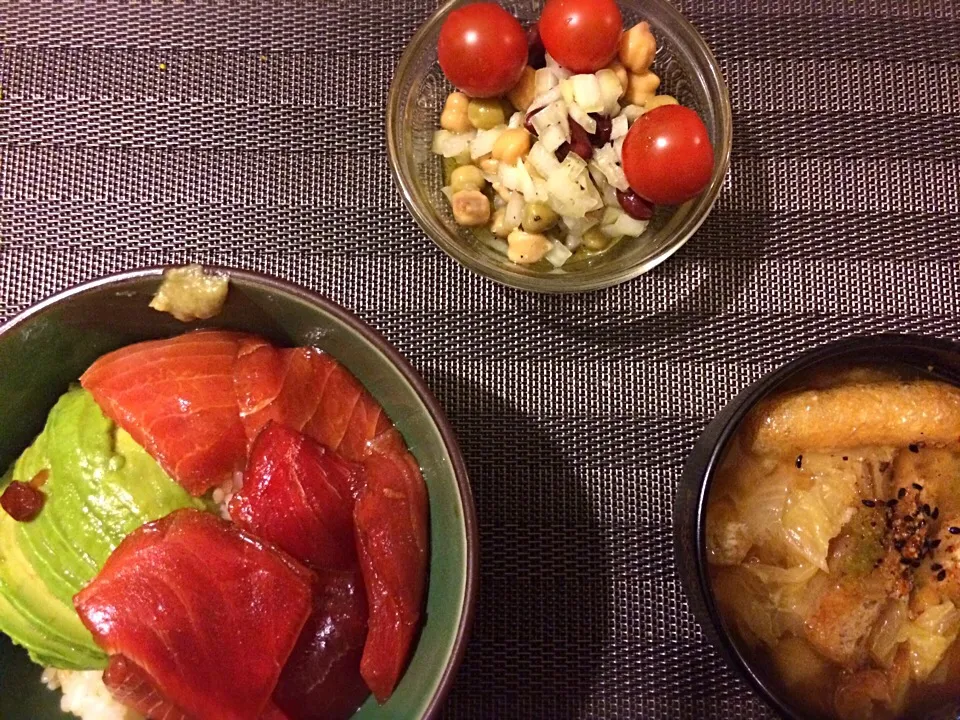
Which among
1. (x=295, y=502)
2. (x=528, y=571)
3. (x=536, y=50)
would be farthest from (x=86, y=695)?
(x=536, y=50)

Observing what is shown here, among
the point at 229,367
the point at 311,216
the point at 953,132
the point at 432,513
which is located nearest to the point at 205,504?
the point at 229,367

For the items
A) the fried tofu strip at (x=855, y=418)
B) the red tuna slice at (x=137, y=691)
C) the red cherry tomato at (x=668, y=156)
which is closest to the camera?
the red tuna slice at (x=137, y=691)

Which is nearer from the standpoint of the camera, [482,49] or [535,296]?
[482,49]

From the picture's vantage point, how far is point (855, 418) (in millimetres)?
1239

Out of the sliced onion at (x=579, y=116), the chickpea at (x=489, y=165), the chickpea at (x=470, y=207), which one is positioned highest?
the sliced onion at (x=579, y=116)

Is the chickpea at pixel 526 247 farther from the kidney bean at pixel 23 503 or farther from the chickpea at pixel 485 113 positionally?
the kidney bean at pixel 23 503

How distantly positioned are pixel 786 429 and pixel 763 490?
0.35 ft

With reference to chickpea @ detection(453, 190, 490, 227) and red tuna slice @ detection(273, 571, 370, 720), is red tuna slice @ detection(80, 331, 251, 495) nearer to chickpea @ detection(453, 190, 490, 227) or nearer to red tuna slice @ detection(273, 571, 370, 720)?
red tuna slice @ detection(273, 571, 370, 720)

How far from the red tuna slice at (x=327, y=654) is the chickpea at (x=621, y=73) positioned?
98cm

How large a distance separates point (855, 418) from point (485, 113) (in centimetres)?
82

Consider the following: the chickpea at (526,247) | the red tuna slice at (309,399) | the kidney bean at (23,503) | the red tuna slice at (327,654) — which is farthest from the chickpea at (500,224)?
the kidney bean at (23,503)

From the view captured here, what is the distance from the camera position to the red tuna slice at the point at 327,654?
111cm

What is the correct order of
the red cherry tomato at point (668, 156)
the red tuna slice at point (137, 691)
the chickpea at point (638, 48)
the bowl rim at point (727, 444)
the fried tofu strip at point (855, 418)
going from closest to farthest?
the red tuna slice at point (137, 691) < the bowl rim at point (727, 444) < the fried tofu strip at point (855, 418) < the red cherry tomato at point (668, 156) < the chickpea at point (638, 48)

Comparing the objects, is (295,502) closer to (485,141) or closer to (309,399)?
(309,399)
